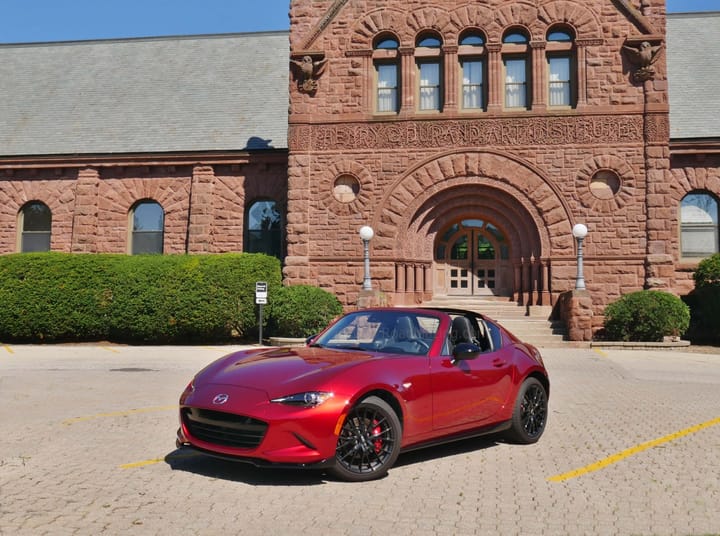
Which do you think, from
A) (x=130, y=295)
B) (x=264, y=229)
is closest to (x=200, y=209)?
(x=264, y=229)

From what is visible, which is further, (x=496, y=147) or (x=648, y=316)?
(x=496, y=147)

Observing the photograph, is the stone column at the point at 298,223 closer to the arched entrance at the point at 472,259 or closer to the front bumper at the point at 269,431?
the arched entrance at the point at 472,259

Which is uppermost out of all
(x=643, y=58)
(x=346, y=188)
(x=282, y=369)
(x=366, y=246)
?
(x=643, y=58)

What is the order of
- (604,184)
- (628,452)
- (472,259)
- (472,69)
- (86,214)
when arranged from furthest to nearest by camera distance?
1. (86,214)
2. (472,259)
3. (472,69)
4. (604,184)
5. (628,452)

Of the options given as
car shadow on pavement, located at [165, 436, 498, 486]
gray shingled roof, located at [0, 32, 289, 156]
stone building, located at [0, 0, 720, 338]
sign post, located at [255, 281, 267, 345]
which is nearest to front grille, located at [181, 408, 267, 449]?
car shadow on pavement, located at [165, 436, 498, 486]

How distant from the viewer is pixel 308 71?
19250mm

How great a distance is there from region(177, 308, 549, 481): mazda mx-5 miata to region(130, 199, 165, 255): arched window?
676 inches

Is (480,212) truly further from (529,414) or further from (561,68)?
(529,414)

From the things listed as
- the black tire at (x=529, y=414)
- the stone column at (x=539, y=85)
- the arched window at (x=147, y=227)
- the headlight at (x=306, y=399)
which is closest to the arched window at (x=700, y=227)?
the stone column at (x=539, y=85)

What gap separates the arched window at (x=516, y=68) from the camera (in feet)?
63.5

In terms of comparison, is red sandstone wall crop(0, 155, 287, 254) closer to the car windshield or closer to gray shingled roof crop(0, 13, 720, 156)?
gray shingled roof crop(0, 13, 720, 156)

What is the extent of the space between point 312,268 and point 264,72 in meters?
9.96

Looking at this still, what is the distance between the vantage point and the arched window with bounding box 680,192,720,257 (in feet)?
65.5

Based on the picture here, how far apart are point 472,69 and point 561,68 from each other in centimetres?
250
